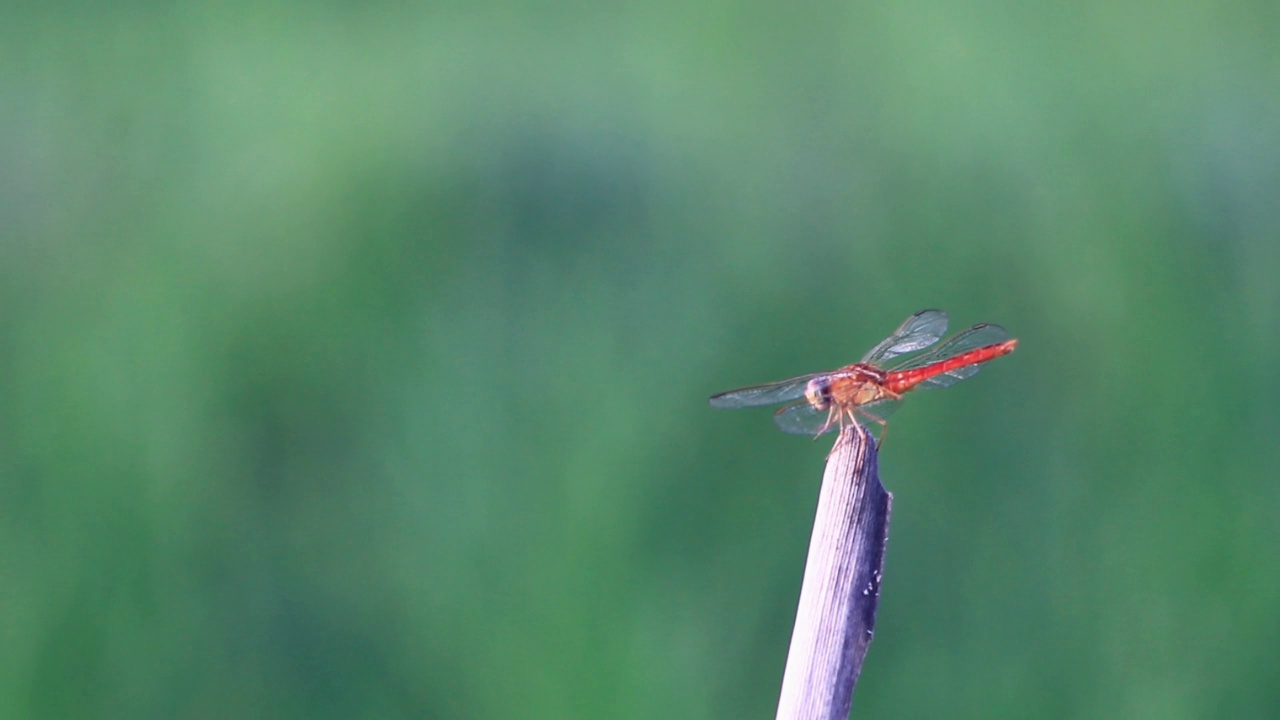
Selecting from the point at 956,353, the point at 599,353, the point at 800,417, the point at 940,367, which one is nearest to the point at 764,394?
the point at 800,417

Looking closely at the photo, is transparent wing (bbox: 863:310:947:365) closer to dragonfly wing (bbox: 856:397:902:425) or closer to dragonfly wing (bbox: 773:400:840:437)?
dragonfly wing (bbox: 856:397:902:425)

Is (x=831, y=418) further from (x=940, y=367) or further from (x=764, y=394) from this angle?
(x=940, y=367)

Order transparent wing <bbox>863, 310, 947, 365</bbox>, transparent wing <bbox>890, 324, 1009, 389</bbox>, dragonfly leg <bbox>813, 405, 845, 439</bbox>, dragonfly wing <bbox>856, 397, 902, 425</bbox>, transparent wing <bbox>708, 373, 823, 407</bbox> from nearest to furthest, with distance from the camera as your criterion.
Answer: dragonfly leg <bbox>813, 405, 845, 439</bbox>
dragonfly wing <bbox>856, 397, 902, 425</bbox>
transparent wing <bbox>708, 373, 823, 407</bbox>
transparent wing <bbox>890, 324, 1009, 389</bbox>
transparent wing <bbox>863, 310, 947, 365</bbox>

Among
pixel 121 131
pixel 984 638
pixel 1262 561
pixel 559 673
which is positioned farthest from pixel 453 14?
pixel 1262 561

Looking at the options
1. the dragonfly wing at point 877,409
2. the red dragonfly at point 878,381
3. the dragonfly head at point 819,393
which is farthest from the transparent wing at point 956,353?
the dragonfly head at point 819,393

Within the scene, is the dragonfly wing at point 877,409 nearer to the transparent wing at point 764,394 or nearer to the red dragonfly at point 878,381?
the red dragonfly at point 878,381

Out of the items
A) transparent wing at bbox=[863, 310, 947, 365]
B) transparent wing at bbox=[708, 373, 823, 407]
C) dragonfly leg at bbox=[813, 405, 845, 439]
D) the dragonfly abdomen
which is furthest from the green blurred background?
dragonfly leg at bbox=[813, 405, 845, 439]

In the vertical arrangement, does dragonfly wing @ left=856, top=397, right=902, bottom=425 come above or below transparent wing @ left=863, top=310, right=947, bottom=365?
below
